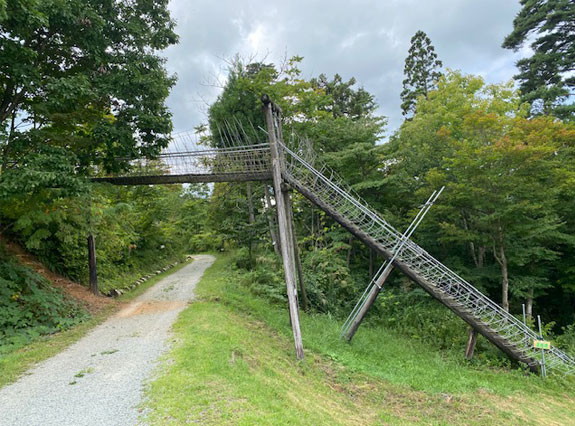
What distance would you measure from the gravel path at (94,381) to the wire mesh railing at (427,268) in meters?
5.51

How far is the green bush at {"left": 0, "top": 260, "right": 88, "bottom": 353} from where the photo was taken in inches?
288

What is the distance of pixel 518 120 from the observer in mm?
11289

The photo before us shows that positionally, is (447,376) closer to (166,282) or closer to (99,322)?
(99,322)

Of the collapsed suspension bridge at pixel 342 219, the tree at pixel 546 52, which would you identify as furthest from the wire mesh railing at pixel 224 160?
the tree at pixel 546 52

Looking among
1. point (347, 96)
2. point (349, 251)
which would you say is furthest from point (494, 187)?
point (347, 96)

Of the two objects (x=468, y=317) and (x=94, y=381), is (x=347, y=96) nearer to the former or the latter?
(x=468, y=317)

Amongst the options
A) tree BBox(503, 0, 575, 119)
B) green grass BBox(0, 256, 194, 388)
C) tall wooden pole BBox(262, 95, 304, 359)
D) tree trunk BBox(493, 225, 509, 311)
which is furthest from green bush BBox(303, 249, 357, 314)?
tree BBox(503, 0, 575, 119)

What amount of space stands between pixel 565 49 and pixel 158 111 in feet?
75.8

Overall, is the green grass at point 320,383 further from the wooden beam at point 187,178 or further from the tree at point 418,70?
the tree at point 418,70

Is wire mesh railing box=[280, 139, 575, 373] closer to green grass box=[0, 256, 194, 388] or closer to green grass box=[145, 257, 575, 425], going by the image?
green grass box=[145, 257, 575, 425]

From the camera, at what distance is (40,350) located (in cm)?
671

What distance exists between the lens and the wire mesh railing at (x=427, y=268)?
29.3 feet

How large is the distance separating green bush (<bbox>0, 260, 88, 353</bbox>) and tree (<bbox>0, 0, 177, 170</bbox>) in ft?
10.2

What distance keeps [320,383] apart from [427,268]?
15.5ft
